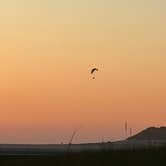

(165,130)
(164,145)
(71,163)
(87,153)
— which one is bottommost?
(71,163)

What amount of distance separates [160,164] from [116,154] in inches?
47.3

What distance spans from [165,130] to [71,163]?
168ft

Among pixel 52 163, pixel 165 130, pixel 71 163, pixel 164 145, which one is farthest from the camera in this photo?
pixel 165 130

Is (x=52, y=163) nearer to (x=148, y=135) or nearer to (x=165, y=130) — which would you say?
(x=148, y=135)

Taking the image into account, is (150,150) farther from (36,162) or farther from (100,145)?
(36,162)

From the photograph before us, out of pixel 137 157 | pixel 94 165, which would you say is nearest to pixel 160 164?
pixel 137 157

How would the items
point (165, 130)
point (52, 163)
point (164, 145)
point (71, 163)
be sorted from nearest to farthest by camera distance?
point (71, 163)
point (52, 163)
point (164, 145)
point (165, 130)

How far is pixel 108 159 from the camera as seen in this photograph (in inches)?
685

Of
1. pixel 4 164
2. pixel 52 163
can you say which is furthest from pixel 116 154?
pixel 4 164

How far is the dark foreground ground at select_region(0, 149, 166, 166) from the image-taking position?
17.0 m

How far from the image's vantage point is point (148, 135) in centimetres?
1800

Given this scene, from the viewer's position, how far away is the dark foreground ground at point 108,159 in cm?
1701

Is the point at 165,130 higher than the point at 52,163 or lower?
higher

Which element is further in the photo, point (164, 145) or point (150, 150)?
point (164, 145)
